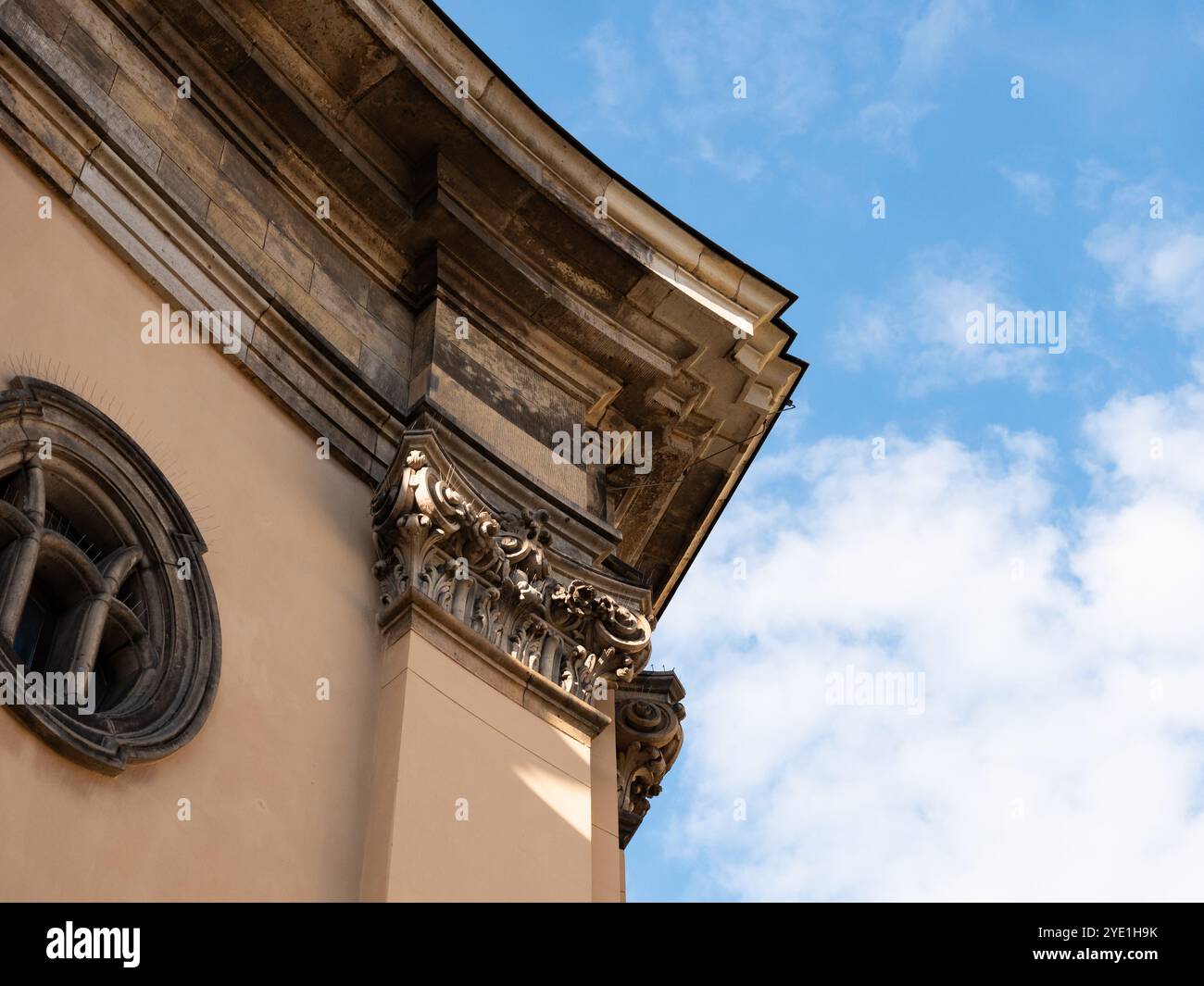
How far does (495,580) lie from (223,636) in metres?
2.26

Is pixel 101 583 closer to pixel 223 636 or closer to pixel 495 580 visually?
pixel 223 636

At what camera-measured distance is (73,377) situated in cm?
1126

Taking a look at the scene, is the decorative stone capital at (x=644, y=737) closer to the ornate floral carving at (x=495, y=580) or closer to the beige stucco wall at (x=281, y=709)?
the ornate floral carving at (x=495, y=580)

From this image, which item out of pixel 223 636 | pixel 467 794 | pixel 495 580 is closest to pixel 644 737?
pixel 495 580

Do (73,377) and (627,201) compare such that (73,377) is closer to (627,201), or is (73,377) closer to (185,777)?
(185,777)

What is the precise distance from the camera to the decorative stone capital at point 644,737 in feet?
52.1

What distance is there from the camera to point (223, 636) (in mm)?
11383

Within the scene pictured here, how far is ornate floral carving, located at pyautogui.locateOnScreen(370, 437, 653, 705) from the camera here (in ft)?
41.8

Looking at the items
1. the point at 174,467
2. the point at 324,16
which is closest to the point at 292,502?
the point at 174,467

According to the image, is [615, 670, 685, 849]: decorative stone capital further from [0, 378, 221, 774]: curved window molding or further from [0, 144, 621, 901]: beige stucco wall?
[0, 378, 221, 774]: curved window molding

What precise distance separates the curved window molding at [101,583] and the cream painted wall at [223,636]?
23 cm

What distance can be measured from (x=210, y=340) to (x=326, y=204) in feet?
7.56

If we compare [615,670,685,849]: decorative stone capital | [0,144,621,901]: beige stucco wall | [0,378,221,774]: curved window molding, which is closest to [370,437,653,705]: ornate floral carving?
[0,144,621,901]: beige stucco wall
